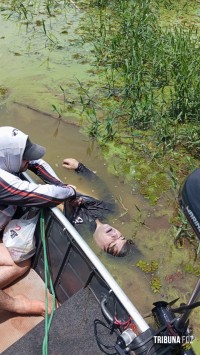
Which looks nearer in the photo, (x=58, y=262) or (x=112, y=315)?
(x=112, y=315)

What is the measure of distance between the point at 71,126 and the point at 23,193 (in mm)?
Result: 2305

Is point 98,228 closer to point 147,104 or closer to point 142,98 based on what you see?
point 147,104

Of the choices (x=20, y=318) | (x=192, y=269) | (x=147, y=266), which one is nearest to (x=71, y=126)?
(x=147, y=266)

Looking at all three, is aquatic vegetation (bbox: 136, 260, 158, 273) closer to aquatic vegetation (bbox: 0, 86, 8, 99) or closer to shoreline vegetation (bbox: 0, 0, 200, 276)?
shoreline vegetation (bbox: 0, 0, 200, 276)

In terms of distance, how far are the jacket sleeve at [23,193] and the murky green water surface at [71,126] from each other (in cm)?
100

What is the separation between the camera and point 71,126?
471 centimetres

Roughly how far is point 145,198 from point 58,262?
143 cm

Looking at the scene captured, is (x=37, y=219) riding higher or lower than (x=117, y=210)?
higher

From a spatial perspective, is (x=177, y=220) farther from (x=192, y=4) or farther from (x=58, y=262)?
(x=192, y=4)

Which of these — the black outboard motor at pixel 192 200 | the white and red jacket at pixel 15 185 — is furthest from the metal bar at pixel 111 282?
the black outboard motor at pixel 192 200

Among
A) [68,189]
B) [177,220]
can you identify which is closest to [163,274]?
[177,220]

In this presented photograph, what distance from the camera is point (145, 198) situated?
3.84 m

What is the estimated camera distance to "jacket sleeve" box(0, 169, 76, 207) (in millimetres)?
2488

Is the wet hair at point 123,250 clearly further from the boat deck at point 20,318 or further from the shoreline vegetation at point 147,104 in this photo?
the boat deck at point 20,318
